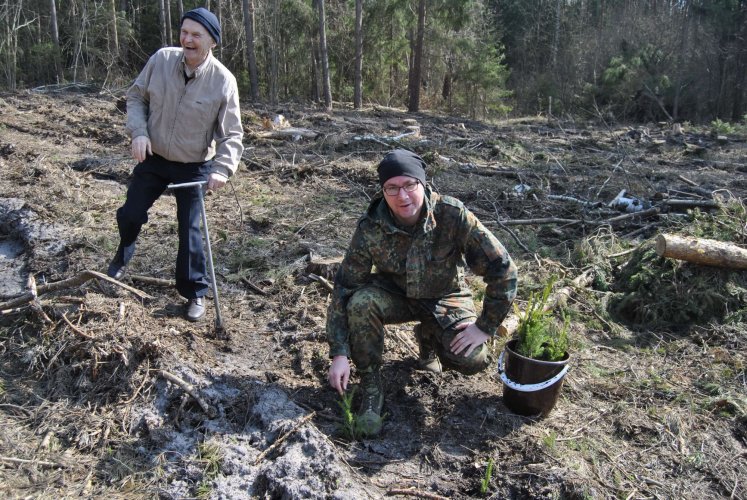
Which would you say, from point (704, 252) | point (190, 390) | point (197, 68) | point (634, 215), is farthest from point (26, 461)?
point (634, 215)

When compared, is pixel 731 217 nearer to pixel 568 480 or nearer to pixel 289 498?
pixel 568 480

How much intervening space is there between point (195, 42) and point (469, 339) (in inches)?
89.6

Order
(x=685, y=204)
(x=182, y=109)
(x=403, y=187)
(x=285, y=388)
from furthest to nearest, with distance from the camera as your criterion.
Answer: (x=685, y=204) → (x=182, y=109) → (x=285, y=388) → (x=403, y=187)

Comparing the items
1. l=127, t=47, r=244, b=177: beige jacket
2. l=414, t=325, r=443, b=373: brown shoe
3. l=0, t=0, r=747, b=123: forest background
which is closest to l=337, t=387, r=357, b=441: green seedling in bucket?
l=414, t=325, r=443, b=373: brown shoe

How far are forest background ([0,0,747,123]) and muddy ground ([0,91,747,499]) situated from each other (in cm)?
1360

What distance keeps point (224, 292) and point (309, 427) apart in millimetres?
1938

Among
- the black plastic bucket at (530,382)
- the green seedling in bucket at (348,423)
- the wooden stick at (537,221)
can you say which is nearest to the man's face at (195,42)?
the green seedling in bucket at (348,423)

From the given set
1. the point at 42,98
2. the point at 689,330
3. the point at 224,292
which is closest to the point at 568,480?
the point at 689,330

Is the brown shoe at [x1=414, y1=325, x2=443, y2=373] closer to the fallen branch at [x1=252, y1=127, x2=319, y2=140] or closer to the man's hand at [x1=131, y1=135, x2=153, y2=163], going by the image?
the man's hand at [x1=131, y1=135, x2=153, y2=163]

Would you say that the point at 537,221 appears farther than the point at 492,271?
Yes

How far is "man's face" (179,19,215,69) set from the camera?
3.34 meters

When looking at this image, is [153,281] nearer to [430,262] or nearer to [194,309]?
[194,309]

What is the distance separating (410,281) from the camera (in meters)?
3.13

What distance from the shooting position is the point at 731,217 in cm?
564
